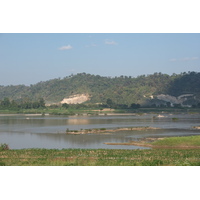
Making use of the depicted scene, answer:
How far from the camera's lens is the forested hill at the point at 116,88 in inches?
4402

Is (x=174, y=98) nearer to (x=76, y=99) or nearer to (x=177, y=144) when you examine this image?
(x=76, y=99)

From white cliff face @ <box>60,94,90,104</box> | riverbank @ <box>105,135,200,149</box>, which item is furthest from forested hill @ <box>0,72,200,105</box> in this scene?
riverbank @ <box>105,135,200,149</box>

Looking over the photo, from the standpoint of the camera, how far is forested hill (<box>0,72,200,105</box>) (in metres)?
112

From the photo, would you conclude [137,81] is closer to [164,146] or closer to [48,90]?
[48,90]

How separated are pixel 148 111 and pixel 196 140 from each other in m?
62.9

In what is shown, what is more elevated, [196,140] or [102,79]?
[102,79]

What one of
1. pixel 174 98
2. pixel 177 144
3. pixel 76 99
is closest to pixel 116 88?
pixel 76 99

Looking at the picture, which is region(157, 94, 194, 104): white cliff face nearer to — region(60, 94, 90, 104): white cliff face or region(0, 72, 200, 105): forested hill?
region(0, 72, 200, 105): forested hill

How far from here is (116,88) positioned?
123562 millimetres

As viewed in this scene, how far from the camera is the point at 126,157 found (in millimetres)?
16344

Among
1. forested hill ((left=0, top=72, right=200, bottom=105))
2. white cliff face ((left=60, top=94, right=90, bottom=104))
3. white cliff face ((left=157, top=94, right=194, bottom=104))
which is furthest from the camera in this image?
white cliff face ((left=60, top=94, right=90, bottom=104))

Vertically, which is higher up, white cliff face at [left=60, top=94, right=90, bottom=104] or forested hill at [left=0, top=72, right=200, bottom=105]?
forested hill at [left=0, top=72, right=200, bottom=105]

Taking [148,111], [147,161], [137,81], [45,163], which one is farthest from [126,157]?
[137,81]

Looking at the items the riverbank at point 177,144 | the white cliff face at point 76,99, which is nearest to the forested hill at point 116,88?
the white cliff face at point 76,99
